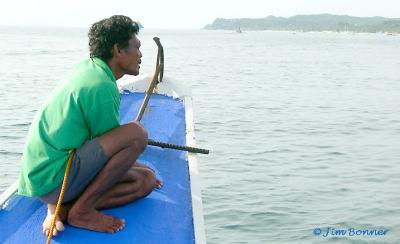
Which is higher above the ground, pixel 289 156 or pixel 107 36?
pixel 107 36

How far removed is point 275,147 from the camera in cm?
1288

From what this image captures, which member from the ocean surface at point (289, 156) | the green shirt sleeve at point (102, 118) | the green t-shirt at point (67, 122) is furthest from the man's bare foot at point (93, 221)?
the ocean surface at point (289, 156)

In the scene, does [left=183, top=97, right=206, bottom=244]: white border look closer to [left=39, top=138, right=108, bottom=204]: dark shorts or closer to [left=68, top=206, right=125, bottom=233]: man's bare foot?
[left=68, top=206, right=125, bottom=233]: man's bare foot

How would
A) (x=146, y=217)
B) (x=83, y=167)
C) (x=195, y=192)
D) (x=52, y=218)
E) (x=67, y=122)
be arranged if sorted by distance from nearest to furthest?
(x=67, y=122) < (x=83, y=167) < (x=52, y=218) < (x=146, y=217) < (x=195, y=192)

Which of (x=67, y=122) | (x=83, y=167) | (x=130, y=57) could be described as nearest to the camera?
(x=67, y=122)

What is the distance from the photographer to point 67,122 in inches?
152

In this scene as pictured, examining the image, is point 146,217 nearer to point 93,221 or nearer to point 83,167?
point 93,221

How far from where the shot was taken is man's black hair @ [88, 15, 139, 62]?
4.15 meters

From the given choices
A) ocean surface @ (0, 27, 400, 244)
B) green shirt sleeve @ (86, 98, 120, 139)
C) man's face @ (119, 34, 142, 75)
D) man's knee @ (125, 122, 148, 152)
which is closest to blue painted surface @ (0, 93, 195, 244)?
man's knee @ (125, 122, 148, 152)

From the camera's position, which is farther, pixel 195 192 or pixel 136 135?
pixel 195 192

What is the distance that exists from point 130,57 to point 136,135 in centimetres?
65

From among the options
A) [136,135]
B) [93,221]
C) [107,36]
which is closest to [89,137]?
[136,135]

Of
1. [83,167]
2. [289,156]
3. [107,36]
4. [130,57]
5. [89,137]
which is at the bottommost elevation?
[289,156]

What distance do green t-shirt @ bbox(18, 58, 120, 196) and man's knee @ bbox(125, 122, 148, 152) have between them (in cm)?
13
